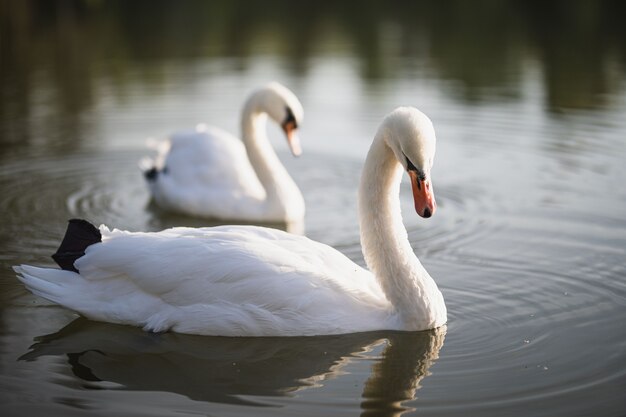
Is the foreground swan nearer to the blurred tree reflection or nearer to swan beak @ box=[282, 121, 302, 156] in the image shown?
swan beak @ box=[282, 121, 302, 156]

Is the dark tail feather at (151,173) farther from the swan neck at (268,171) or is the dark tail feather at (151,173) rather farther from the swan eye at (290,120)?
the swan eye at (290,120)

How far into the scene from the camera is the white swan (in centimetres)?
1184

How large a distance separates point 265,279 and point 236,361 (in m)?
0.64

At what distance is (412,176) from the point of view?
7328mm

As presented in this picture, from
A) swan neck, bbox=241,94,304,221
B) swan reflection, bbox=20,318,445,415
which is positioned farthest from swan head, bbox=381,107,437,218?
swan neck, bbox=241,94,304,221

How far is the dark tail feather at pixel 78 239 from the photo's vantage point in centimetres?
810

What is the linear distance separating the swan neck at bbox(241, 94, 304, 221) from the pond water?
0.36 m

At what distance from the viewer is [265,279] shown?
7555mm

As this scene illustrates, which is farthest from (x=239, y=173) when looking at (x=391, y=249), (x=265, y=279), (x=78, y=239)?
(x=265, y=279)

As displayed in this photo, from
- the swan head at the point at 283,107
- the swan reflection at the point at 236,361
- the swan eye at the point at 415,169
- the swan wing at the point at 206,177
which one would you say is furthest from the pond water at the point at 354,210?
the swan eye at the point at 415,169

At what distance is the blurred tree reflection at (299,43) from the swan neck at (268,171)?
15.7ft

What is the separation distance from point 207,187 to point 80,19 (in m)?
26.7

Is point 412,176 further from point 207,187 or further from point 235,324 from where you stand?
point 207,187

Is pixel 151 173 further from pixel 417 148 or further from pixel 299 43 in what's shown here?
pixel 299 43
